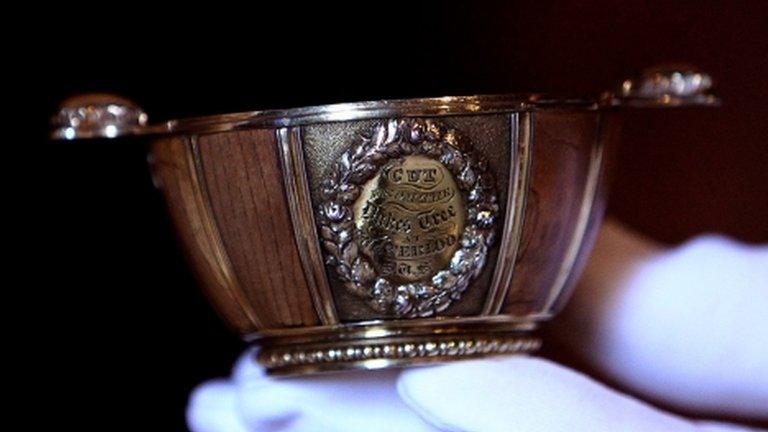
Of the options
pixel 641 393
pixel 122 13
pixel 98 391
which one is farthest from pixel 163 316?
pixel 641 393

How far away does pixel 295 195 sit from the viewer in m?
0.49

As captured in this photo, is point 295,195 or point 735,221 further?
point 735,221

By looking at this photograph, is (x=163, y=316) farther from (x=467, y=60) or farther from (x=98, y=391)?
(x=467, y=60)

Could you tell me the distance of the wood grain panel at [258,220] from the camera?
489 mm

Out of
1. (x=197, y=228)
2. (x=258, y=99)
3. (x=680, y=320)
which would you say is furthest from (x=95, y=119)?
(x=680, y=320)

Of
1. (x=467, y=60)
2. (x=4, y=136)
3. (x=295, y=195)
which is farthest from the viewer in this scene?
(x=467, y=60)

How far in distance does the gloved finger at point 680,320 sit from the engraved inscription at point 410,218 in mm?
189

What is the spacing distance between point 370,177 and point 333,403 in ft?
0.39

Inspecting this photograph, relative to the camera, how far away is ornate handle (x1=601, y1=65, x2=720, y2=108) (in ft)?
1.81

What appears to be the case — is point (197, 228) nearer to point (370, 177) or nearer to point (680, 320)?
point (370, 177)

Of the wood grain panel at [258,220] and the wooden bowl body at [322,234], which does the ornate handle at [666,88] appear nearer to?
the wooden bowl body at [322,234]

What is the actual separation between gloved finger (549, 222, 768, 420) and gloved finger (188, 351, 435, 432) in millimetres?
160

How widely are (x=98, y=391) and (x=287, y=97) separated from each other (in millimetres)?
203

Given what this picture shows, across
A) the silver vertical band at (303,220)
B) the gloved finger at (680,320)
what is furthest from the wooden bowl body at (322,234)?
the gloved finger at (680,320)
